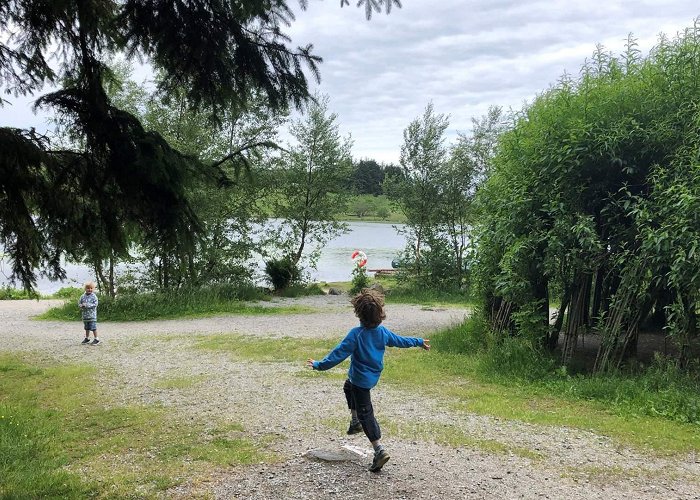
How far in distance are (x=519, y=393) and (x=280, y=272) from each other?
15819 millimetres

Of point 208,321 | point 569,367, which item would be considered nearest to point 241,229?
point 208,321

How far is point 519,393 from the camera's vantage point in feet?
25.2

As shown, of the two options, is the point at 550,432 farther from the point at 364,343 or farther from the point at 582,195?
the point at 582,195

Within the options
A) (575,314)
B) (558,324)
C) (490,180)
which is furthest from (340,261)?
(575,314)

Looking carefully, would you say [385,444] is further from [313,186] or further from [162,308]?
[313,186]

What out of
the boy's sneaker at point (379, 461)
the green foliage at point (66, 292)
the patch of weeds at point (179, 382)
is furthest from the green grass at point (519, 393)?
the green foliage at point (66, 292)

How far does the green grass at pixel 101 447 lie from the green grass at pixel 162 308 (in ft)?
29.4

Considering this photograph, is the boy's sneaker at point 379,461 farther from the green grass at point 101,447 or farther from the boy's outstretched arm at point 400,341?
the green grass at point 101,447

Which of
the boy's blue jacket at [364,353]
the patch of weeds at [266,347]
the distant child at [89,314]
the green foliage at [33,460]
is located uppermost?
the boy's blue jacket at [364,353]

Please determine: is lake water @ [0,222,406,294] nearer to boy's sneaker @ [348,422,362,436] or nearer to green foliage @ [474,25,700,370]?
boy's sneaker @ [348,422,362,436]

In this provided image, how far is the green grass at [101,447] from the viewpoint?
4.56 meters

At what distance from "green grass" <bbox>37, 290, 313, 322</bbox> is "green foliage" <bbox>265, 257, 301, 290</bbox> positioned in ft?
12.7

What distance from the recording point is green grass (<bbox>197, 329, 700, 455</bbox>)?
5.98m

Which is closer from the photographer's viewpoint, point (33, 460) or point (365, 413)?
point (365, 413)
